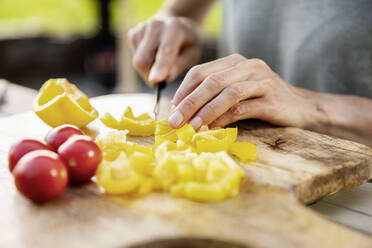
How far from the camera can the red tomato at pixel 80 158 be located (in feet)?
4.38

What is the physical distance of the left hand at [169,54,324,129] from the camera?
5.69 ft

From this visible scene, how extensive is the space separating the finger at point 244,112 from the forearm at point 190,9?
1.41 metres

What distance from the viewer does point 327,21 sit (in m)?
2.30

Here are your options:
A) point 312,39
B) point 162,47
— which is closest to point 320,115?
point 312,39

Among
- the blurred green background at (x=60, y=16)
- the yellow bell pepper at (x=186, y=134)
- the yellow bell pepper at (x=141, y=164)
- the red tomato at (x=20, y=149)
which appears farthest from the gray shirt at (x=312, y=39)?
the blurred green background at (x=60, y=16)

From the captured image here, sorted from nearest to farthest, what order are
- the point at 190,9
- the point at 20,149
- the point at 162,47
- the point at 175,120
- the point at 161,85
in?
1. the point at 20,149
2. the point at 175,120
3. the point at 161,85
4. the point at 162,47
5. the point at 190,9

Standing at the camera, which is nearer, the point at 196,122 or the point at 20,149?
the point at 20,149

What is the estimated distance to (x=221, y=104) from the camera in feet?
5.70

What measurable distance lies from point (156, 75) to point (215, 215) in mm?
1153

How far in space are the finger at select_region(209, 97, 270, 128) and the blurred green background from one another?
16.1 feet

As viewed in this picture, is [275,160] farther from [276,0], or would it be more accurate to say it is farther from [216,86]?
[276,0]

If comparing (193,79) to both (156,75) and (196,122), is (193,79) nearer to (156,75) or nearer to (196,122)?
(196,122)

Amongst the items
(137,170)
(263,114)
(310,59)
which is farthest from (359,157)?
(310,59)

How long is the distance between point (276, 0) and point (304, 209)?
1.65 meters
